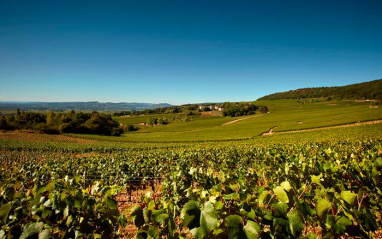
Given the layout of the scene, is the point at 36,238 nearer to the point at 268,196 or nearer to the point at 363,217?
the point at 268,196

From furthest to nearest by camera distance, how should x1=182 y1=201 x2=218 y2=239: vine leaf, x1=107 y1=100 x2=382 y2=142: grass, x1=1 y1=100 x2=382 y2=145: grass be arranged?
1. x1=107 y1=100 x2=382 y2=142: grass
2. x1=1 y1=100 x2=382 y2=145: grass
3. x1=182 y1=201 x2=218 y2=239: vine leaf

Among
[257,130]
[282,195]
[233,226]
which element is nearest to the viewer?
[233,226]

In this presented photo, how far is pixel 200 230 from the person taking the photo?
1.47m

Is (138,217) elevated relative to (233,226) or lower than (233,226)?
lower

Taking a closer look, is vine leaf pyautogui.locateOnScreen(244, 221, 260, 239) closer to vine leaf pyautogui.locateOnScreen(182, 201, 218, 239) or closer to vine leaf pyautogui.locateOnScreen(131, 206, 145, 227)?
vine leaf pyautogui.locateOnScreen(182, 201, 218, 239)

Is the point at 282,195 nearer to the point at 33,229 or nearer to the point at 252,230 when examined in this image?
the point at 252,230

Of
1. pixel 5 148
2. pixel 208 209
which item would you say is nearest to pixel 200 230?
pixel 208 209

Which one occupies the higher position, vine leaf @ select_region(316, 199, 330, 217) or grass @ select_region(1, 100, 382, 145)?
vine leaf @ select_region(316, 199, 330, 217)

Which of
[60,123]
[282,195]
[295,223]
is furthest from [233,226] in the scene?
[60,123]

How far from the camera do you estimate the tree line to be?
71.9 metres

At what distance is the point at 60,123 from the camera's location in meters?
81.2

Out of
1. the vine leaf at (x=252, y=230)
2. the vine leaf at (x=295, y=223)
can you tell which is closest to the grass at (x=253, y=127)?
the vine leaf at (x=295, y=223)

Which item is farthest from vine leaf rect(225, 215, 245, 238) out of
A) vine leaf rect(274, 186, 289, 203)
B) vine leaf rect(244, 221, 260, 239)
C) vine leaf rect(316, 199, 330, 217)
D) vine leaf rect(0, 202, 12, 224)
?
vine leaf rect(0, 202, 12, 224)

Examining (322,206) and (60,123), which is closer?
(322,206)
